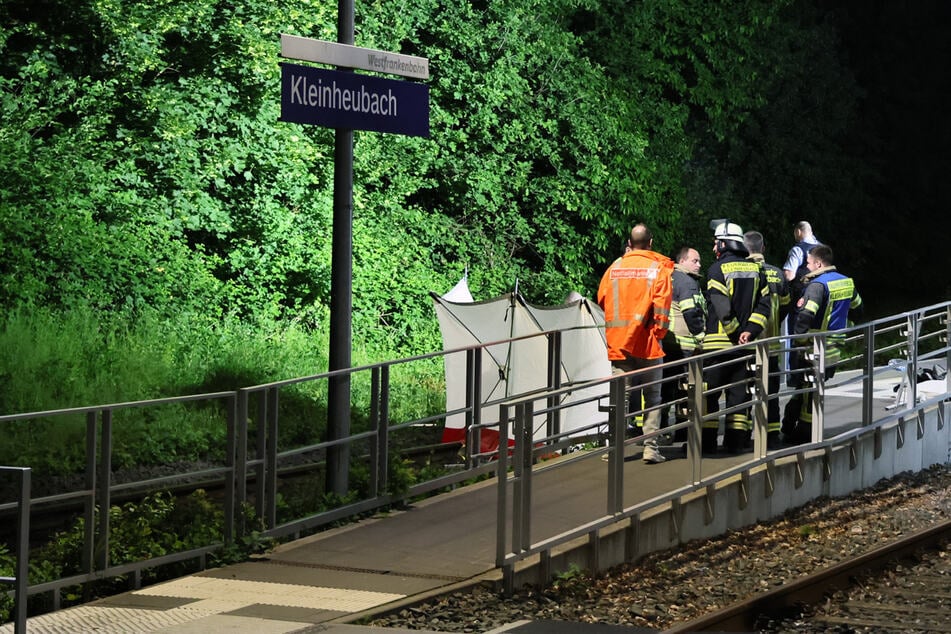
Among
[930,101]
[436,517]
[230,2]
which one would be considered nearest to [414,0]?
[230,2]

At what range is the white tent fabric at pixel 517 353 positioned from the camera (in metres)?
13.3

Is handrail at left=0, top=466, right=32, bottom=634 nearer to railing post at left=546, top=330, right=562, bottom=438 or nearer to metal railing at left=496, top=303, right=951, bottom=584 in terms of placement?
metal railing at left=496, top=303, right=951, bottom=584

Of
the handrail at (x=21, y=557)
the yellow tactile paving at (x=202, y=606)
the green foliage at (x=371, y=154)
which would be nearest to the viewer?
the handrail at (x=21, y=557)

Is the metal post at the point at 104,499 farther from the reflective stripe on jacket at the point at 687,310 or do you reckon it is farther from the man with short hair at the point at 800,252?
the man with short hair at the point at 800,252

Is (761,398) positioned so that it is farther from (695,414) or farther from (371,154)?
(371,154)

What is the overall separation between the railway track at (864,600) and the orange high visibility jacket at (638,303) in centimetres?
249

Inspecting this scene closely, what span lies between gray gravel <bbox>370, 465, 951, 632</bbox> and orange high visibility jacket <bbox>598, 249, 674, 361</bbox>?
1.70 m

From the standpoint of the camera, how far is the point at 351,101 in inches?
405

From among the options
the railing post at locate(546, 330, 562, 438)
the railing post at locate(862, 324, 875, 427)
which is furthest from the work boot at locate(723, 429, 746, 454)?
the railing post at locate(862, 324, 875, 427)

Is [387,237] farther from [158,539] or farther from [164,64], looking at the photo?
[158,539]

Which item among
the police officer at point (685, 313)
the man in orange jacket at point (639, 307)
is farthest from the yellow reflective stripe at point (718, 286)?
the man in orange jacket at point (639, 307)

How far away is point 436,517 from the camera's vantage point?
10.3 m

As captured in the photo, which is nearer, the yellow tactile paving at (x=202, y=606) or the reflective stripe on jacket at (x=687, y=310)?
the yellow tactile paving at (x=202, y=606)

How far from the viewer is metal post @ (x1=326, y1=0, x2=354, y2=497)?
10.4 m
